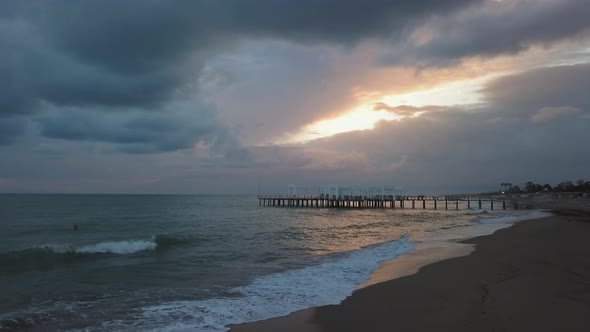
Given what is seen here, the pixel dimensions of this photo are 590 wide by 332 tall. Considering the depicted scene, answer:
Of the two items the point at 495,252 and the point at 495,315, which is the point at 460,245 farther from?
the point at 495,315

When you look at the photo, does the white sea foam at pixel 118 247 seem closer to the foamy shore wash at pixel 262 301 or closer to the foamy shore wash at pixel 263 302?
the foamy shore wash at pixel 262 301

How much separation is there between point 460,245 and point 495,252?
10.1ft

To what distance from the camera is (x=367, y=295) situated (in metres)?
8.82

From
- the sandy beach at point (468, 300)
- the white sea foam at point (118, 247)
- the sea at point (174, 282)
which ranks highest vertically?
the sandy beach at point (468, 300)

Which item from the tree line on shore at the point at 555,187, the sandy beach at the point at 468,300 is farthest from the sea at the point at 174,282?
the tree line on shore at the point at 555,187

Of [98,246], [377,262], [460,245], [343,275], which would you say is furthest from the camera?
[98,246]

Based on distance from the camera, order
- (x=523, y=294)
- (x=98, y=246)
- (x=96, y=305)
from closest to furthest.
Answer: (x=523, y=294)
(x=96, y=305)
(x=98, y=246)

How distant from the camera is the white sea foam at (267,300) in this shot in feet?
24.0

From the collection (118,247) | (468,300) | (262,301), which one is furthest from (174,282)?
(118,247)

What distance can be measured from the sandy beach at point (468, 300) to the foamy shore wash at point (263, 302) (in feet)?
1.50

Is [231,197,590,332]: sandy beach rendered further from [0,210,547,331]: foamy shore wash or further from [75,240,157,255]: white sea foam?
[75,240,157,255]: white sea foam

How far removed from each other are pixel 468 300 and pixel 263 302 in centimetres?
433

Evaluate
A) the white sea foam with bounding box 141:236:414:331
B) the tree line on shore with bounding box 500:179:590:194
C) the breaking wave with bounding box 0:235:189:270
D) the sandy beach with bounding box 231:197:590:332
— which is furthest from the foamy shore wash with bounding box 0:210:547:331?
the tree line on shore with bounding box 500:179:590:194

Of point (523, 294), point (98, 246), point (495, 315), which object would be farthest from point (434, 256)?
point (98, 246)
